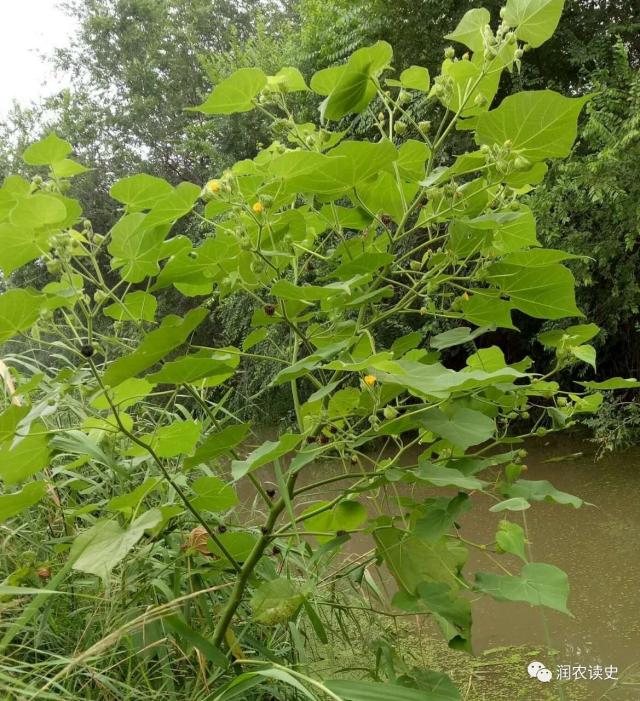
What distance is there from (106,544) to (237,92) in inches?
19.8

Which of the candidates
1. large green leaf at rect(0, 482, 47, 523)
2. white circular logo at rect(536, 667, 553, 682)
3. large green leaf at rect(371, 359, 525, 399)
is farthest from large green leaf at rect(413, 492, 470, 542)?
white circular logo at rect(536, 667, 553, 682)

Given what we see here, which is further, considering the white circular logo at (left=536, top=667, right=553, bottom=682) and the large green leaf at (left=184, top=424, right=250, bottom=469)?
the white circular logo at (left=536, top=667, right=553, bottom=682)

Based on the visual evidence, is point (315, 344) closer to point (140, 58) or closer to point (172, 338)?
point (172, 338)

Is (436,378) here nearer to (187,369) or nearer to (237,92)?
(187,369)

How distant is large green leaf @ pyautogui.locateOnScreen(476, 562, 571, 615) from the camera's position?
2.13 ft

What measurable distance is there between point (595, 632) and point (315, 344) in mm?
1463

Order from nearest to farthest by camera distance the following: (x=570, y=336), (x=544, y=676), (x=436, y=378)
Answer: (x=436, y=378) → (x=570, y=336) → (x=544, y=676)

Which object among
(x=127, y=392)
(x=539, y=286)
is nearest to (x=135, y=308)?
(x=127, y=392)

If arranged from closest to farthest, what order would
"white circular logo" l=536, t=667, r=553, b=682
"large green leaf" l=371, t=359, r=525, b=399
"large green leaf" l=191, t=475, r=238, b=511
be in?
"large green leaf" l=371, t=359, r=525, b=399 → "large green leaf" l=191, t=475, r=238, b=511 → "white circular logo" l=536, t=667, r=553, b=682

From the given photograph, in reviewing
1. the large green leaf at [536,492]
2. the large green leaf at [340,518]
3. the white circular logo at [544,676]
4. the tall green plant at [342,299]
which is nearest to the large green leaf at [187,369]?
the tall green plant at [342,299]

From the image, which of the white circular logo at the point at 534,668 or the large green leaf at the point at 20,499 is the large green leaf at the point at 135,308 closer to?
the large green leaf at the point at 20,499

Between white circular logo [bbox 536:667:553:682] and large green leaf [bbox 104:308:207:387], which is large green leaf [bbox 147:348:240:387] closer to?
large green leaf [bbox 104:308:207:387]

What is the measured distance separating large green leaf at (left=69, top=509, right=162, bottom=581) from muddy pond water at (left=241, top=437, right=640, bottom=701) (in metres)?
0.29

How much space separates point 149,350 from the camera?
0.61 m
